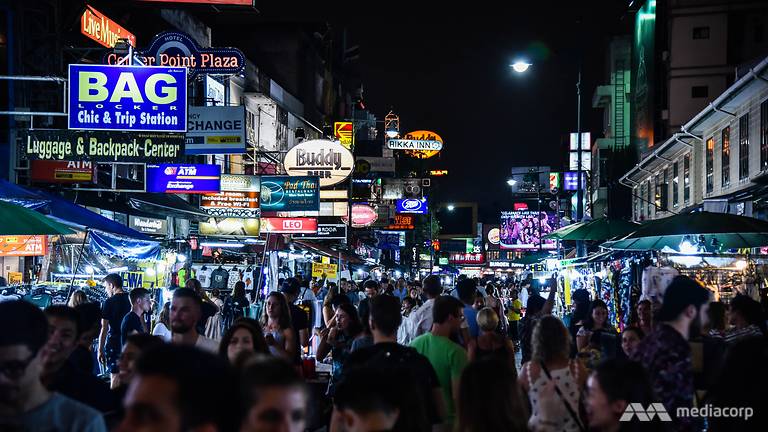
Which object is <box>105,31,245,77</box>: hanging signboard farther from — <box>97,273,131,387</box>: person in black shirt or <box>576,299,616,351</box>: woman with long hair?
<box>576,299,616,351</box>: woman with long hair

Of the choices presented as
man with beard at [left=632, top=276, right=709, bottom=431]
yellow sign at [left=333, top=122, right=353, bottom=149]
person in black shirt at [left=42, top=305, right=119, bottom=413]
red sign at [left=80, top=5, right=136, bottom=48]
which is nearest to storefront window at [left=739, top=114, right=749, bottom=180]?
red sign at [left=80, top=5, right=136, bottom=48]

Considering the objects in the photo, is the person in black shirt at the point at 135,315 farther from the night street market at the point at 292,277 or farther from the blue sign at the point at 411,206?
the blue sign at the point at 411,206

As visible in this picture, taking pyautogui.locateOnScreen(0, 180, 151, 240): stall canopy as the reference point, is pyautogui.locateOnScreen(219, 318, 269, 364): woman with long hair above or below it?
below

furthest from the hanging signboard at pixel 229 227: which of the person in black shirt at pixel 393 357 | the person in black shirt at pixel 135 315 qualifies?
the person in black shirt at pixel 393 357

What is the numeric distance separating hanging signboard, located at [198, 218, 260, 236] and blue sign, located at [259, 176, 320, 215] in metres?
2.29

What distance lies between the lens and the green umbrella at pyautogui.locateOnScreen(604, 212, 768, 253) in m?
14.0

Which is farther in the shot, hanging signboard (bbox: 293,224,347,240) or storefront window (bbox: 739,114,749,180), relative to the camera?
hanging signboard (bbox: 293,224,347,240)

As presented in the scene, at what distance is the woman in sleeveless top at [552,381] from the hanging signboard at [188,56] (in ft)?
58.5

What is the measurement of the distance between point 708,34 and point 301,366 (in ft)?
105

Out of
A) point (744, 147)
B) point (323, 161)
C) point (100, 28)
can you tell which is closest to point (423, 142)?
point (323, 161)

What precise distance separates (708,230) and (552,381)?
8449mm

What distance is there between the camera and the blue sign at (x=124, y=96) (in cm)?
1656

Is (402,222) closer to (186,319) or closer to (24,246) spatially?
(24,246)

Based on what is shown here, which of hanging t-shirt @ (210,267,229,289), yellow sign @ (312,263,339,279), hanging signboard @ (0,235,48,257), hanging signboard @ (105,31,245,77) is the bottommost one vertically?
yellow sign @ (312,263,339,279)
